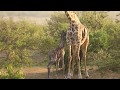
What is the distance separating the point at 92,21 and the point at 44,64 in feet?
9.01

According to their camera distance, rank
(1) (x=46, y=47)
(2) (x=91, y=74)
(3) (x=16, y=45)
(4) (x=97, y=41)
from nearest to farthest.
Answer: (2) (x=91, y=74) < (4) (x=97, y=41) < (1) (x=46, y=47) < (3) (x=16, y=45)

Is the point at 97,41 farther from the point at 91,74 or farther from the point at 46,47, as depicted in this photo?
the point at 46,47

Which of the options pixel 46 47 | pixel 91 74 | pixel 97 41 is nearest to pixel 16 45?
pixel 46 47

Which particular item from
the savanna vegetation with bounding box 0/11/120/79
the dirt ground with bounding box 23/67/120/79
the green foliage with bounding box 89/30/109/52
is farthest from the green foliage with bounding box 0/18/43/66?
the green foliage with bounding box 89/30/109/52

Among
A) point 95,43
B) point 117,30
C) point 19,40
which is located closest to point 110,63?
point 95,43

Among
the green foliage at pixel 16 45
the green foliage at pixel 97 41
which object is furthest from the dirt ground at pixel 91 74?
the green foliage at pixel 16 45

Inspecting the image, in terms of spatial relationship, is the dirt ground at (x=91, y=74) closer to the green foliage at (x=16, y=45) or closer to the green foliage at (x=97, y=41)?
the green foliage at (x=97, y=41)

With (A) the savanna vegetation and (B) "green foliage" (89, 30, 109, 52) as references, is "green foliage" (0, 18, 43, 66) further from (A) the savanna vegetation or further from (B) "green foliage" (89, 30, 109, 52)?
(B) "green foliage" (89, 30, 109, 52)

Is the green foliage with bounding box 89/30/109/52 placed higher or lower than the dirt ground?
higher

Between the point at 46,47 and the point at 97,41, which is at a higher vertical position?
the point at 97,41

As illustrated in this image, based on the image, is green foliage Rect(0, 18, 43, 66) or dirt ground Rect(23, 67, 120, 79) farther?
green foliage Rect(0, 18, 43, 66)
